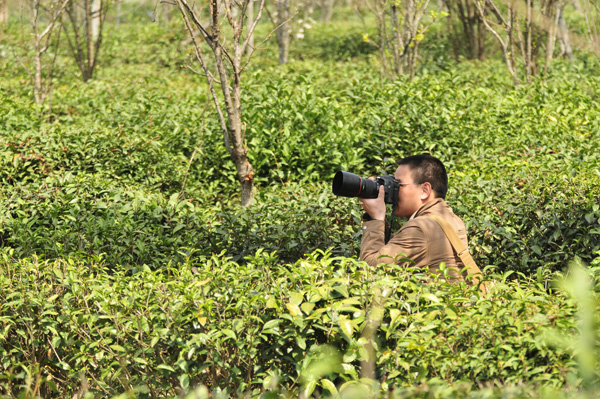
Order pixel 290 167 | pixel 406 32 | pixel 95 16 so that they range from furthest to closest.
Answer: pixel 95 16
pixel 406 32
pixel 290 167

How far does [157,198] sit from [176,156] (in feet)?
4.51

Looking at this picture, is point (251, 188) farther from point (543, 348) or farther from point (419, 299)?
point (543, 348)

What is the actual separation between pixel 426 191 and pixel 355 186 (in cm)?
43

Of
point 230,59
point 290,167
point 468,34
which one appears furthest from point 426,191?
point 468,34

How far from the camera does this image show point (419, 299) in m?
2.66

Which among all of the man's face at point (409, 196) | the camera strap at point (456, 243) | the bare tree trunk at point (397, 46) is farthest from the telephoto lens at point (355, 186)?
the bare tree trunk at point (397, 46)

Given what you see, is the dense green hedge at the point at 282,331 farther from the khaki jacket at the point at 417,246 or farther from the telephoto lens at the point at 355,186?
the telephoto lens at the point at 355,186

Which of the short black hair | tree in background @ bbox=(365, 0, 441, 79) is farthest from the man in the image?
tree in background @ bbox=(365, 0, 441, 79)

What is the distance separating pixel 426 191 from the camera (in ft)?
11.7

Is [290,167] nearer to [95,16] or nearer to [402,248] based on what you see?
[402,248]

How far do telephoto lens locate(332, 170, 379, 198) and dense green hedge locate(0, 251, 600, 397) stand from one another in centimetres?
61

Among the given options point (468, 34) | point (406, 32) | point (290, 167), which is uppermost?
point (406, 32)

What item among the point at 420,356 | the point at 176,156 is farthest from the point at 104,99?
the point at 420,356

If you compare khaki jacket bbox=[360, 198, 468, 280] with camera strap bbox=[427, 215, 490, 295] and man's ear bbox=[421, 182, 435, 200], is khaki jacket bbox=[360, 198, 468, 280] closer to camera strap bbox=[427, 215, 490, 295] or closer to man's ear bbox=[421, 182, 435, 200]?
camera strap bbox=[427, 215, 490, 295]
